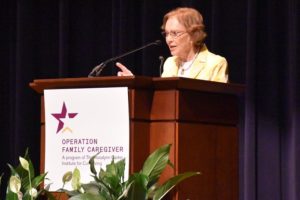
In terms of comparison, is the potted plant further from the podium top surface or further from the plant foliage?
the podium top surface

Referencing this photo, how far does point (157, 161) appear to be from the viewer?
8.98 feet

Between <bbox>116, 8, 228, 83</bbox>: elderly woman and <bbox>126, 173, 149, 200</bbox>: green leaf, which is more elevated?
<bbox>116, 8, 228, 83</bbox>: elderly woman

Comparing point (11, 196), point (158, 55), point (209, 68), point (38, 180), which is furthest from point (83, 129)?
point (158, 55)

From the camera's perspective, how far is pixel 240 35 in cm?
493

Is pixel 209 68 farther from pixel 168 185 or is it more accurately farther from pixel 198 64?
pixel 168 185

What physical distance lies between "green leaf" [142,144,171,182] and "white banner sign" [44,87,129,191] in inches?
3.4

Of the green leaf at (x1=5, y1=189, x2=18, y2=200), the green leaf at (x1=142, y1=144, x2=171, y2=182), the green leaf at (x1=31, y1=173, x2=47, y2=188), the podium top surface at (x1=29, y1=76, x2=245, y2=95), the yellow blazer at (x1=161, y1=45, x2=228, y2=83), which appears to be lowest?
the green leaf at (x1=5, y1=189, x2=18, y2=200)

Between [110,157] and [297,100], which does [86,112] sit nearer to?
[110,157]

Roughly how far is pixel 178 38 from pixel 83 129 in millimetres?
859

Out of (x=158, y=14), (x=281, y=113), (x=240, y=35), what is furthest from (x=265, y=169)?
(x=158, y=14)

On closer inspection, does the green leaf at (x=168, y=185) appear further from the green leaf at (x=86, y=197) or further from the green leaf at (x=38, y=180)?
the green leaf at (x=38, y=180)

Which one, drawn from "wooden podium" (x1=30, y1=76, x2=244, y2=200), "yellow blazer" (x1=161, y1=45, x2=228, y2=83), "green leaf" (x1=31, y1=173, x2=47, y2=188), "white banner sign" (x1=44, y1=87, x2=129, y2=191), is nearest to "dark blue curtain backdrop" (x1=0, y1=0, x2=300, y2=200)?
"yellow blazer" (x1=161, y1=45, x2=228, y2=83)

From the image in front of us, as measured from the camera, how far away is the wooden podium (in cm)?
284

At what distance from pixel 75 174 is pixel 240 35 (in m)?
2.38
